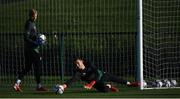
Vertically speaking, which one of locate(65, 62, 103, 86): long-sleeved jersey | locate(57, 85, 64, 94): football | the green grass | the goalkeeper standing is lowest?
the green grass

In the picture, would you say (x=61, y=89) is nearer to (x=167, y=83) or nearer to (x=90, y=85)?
(x=90, y=85)

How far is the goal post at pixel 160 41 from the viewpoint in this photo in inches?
675

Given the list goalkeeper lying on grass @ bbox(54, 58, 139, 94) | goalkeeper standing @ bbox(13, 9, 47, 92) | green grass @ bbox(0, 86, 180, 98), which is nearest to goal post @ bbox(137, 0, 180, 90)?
green grass @ bbox(0, 86, 180, 98)

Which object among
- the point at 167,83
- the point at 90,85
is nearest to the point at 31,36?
the point at 90,85

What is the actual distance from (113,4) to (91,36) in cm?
220

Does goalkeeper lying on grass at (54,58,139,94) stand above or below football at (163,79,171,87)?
above

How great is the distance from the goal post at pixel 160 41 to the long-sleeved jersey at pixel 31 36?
8.29 feet

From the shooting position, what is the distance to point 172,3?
18109 millimetres

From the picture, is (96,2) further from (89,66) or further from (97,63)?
(89,66)

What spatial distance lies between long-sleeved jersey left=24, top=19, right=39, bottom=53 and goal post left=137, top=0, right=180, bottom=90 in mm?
2527

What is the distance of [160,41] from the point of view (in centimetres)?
1816

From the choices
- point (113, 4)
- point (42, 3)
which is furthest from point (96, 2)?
point (42, 3)

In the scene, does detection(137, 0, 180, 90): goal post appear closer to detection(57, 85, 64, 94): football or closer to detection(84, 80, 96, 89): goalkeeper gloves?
detection(84, 80, 96, 89): goalkeeper gloves

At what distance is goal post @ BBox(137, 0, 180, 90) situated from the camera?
17.1 meters
